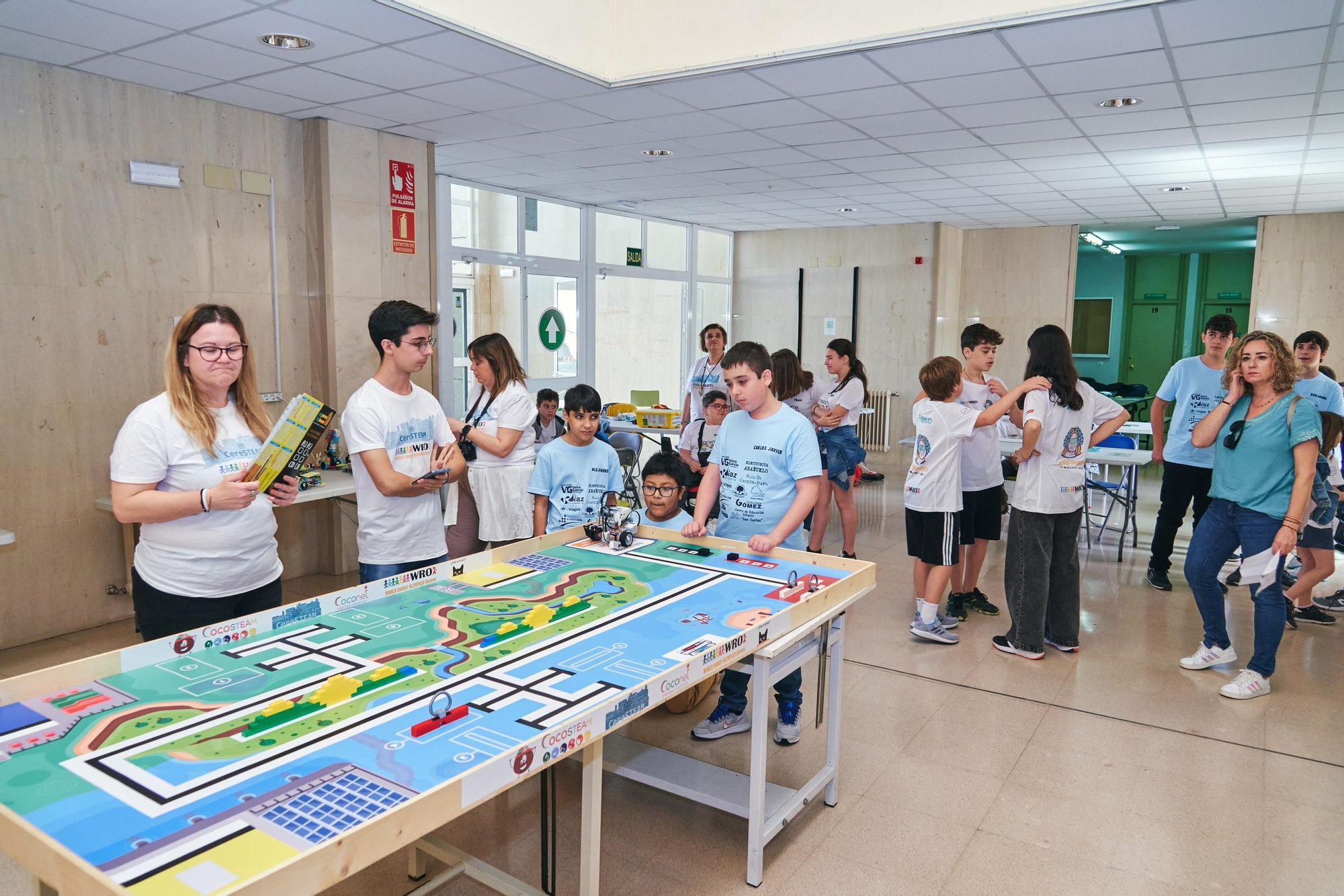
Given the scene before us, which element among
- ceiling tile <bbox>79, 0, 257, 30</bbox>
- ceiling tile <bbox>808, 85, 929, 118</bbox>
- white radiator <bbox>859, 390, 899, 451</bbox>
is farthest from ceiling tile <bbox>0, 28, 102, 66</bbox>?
white radiator <bbox>859, 390, 899, 451</bbox>

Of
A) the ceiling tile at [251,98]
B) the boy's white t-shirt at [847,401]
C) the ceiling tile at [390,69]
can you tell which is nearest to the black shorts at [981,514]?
the boy's white t-shirt at [847,401]

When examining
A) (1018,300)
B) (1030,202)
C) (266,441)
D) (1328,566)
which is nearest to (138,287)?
(266,441)

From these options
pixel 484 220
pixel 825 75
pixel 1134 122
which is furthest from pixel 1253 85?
pixel 484 220

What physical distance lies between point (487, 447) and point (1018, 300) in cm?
835

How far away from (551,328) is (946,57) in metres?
5.25

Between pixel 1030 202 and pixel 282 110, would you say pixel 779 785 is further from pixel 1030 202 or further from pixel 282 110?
pixel 1030 202

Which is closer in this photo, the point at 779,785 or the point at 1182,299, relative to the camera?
the point at 779,785

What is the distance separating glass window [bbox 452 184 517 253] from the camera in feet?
24.4

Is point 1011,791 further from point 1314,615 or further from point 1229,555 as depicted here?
point 1314,615

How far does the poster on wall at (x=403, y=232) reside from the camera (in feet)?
18.8

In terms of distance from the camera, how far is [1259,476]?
140 inches

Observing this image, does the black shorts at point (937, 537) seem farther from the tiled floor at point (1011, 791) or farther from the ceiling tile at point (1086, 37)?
the ceiling tile at point (1086, 37)

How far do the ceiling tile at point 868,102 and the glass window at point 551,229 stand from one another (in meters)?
3.83

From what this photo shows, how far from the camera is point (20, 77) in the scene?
4.09 metres
